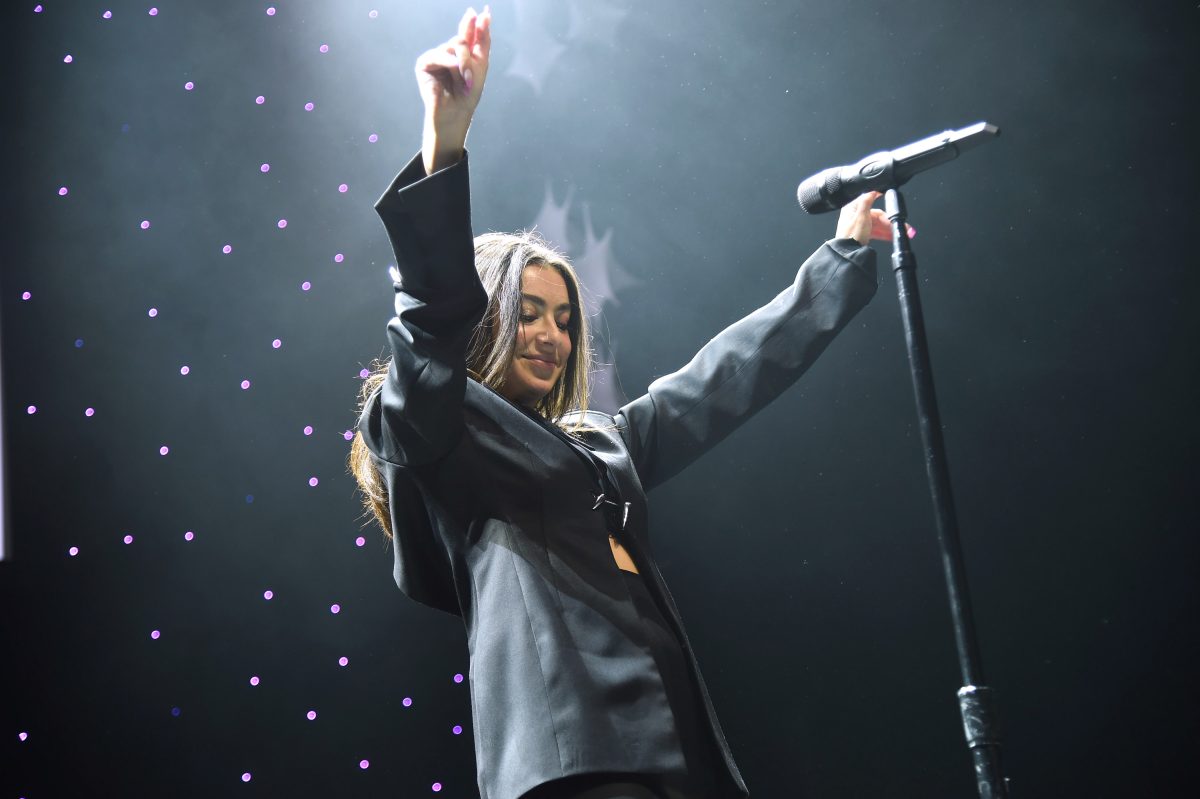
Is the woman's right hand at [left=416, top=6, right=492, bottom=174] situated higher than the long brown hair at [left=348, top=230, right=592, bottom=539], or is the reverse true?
the woman's right hand at [left=416, top=6, right=492, bottom=174]

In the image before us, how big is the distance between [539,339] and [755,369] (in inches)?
12.4

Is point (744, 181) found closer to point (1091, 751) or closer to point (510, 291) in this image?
point (510, 291)

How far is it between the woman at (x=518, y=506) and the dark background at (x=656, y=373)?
0.53 meters

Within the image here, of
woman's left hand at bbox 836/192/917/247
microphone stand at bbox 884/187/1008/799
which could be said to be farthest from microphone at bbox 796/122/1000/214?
woman's left hand at bbox 836/192/917/247

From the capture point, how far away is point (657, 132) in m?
1.91

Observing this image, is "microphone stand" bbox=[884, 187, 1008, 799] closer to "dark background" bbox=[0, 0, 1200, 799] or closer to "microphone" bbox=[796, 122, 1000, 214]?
"microphone" bbox=[796, 122, 1000, 214]

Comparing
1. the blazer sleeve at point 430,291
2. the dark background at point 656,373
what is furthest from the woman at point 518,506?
the dark background at point 656,373

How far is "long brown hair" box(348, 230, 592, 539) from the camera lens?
120 centimetres

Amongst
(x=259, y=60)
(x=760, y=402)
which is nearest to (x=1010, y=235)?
(x=760, y=402)

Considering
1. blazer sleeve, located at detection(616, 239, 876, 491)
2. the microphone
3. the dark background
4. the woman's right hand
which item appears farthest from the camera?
the dark background

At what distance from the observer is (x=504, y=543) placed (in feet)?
3.44

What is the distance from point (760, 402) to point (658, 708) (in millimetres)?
532

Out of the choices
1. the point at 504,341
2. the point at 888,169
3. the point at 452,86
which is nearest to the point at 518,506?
the point at 504,341

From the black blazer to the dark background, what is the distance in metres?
0.61
